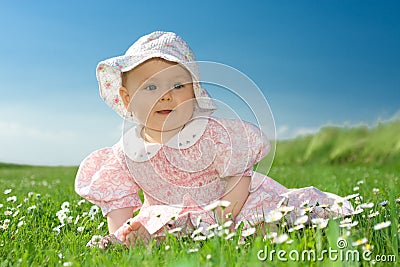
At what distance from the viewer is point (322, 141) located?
54.5 ft

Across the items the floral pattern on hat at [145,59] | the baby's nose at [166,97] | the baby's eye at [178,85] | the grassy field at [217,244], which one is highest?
the floral pattern on hat at [145,59]

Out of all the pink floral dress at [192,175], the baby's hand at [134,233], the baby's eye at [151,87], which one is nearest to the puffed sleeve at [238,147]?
the pink floral dress at [192,175]

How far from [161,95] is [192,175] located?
0.72 meters

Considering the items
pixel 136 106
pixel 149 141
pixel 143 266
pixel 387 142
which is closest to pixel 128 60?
pixel 136 106

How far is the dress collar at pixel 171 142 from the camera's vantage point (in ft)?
12.7

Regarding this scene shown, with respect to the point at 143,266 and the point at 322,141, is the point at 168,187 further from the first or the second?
the point at 322,141

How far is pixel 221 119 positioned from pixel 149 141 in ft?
2.07

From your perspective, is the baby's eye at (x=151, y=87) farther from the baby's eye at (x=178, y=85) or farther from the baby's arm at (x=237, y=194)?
the baby's arm at (x=237, y=194)

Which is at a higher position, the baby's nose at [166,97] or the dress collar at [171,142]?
the baby's nose at [166,97]

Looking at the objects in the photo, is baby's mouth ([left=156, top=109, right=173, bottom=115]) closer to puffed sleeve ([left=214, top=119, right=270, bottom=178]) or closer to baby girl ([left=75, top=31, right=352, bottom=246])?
baby girl ([left=75, top=31, right=352, bottom=246])

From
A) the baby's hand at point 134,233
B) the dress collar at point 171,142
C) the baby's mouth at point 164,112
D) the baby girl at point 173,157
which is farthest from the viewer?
the dress collar at point 171,142

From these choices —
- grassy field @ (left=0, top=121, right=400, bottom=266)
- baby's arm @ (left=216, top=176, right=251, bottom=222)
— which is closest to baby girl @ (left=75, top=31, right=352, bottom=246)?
baby's arm @ (left=216, top=176, right=251, bottom=222)

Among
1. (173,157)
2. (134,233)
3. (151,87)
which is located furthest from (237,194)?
(151,87)

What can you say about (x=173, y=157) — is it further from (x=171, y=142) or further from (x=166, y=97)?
(x=166, y=97)
